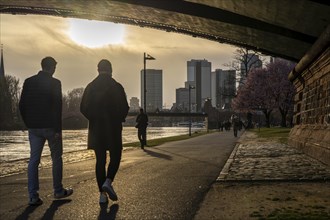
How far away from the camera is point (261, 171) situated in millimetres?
9398

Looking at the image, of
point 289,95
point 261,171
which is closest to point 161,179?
point 261,171

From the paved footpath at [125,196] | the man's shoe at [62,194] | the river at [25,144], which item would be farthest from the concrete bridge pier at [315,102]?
the river at [25,144]

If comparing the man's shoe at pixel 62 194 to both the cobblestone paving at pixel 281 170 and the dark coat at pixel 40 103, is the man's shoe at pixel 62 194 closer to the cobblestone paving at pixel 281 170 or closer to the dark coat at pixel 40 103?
the dark coat at pixel 40 103

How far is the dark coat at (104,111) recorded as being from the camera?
6352 mm

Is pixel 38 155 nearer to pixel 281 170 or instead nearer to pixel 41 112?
pixel 41 112

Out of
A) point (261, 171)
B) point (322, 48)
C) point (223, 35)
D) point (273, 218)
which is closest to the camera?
point (273, 218)

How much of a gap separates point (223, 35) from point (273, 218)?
14.1 metres

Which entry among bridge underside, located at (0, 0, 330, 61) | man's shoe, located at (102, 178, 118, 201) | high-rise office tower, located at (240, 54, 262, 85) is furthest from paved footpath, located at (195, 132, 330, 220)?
high-rise office tower, located at (240, 54, 262, 85)

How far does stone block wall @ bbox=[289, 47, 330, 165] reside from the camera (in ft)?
35.5

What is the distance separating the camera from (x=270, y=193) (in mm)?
6684

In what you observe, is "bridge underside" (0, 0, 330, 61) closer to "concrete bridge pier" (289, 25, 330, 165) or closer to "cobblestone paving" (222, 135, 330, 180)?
"concrete bridge pier" (289, 25, 330, 165)

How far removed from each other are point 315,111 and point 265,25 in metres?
3.48

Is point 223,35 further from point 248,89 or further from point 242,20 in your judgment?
point 248,89

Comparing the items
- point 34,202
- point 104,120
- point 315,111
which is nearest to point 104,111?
point 104,120
